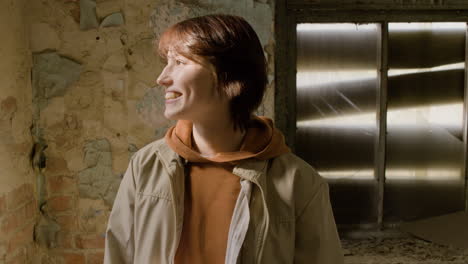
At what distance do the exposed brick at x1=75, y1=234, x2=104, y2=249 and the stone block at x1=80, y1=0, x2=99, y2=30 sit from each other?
36.7 inches

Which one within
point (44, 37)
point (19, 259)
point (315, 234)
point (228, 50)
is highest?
point (44, 37)

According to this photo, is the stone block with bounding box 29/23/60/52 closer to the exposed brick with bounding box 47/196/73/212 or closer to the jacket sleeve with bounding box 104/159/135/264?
the exposed brick with bounding box 47/196/73/212

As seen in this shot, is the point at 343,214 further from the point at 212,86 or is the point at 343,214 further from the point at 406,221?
the point at 212,86

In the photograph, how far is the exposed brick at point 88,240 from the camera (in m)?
2.38

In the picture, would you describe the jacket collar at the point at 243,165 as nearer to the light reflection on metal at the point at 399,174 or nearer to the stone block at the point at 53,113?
the stone block at the point at 53,113

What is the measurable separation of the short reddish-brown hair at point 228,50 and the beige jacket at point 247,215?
0.62 ft

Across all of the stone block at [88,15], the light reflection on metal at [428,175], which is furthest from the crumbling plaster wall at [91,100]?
the light reflection on metal at [428,175]

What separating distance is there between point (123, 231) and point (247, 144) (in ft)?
1.32

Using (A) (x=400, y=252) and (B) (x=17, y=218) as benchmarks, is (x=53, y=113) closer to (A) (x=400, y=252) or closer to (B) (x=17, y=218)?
(B) (x=17, y=218)

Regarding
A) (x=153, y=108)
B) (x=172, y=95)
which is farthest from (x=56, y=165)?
(x=172, y=95)

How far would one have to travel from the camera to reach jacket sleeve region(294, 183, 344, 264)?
1.35m

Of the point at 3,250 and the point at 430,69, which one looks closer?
the point at 3,250

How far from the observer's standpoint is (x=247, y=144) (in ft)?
4.56

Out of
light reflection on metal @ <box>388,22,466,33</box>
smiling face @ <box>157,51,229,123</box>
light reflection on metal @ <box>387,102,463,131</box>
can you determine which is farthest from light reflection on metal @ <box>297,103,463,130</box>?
smiling face @ <box>157,51,229,123</box>
